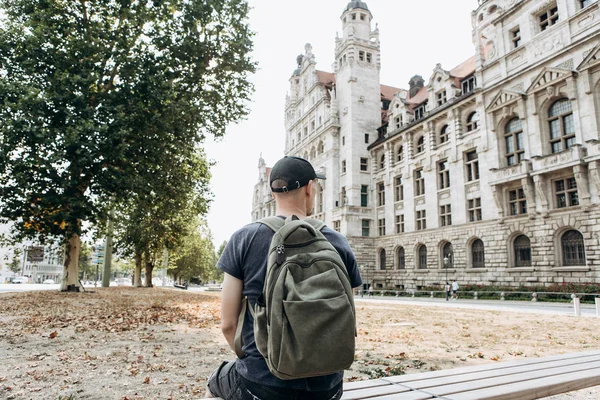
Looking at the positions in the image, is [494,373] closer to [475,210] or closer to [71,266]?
[71,266]

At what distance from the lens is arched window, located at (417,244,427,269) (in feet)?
121

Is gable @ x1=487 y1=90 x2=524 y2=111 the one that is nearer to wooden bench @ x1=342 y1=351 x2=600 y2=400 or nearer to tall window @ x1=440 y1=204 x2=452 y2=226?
tall window @ x1=440 y1=204 x2=452 y2=226

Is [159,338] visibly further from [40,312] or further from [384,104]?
[384,104]

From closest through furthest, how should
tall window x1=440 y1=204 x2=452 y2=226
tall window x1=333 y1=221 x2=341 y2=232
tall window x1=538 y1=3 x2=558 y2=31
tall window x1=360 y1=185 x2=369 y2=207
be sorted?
tall window x1=538 y1=3 x2=558 y2=31 < tall window x1=440 y1=204 x2=452 y2=226 < tall window x1=360 y1=185 x2=369 y2=207 < tall window x1=333 y1=221 x2=341 y2=232

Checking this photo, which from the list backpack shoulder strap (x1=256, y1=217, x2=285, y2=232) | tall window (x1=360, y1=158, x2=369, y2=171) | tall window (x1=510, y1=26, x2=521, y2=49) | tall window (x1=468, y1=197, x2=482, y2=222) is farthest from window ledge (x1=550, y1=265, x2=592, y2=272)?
backpack shoulder strap (x1=256, y1=217, x2=285, y2=232)

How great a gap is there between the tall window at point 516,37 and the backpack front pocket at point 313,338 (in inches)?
1341

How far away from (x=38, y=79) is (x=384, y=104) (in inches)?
1688

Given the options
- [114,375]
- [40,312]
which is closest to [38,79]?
[40,312]

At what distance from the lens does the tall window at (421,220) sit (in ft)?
124

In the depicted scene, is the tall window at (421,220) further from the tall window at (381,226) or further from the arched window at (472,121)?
the arched window at (472,121)

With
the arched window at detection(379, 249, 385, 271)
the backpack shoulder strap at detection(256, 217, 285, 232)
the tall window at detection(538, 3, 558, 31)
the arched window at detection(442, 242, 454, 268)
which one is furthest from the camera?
the arched window at detection(379, 249, 385, 271)

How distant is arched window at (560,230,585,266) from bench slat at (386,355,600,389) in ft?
78.8

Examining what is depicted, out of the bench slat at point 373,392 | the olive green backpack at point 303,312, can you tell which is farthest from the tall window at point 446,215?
the olive green backpack at point 303,312

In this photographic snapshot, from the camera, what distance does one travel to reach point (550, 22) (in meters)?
27.5
